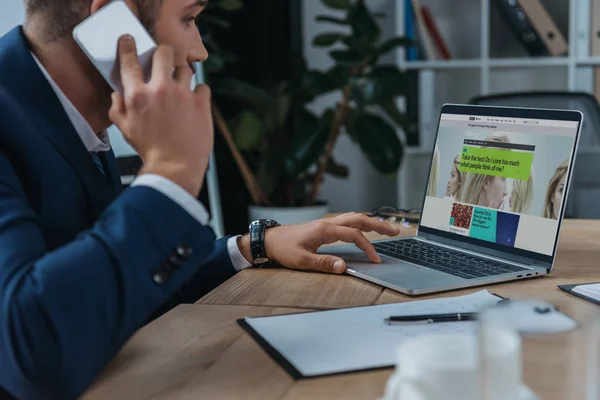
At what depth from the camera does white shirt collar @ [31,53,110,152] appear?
947 mm

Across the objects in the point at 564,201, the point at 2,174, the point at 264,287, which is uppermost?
the point at 2,174

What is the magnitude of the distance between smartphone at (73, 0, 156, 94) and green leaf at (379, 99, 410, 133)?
2339mm

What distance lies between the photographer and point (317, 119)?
3275mm

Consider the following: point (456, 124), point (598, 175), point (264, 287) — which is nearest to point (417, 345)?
point (264, 287)

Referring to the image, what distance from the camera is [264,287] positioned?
3.52 ft

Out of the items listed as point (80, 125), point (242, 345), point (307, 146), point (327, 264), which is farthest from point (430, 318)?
point (307, 146)

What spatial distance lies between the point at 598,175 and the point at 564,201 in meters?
1.26

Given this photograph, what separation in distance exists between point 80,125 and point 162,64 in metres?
0.20

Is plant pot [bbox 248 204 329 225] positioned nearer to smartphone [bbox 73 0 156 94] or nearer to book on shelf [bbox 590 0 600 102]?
book on shelf [bbox 590 0 600 102]

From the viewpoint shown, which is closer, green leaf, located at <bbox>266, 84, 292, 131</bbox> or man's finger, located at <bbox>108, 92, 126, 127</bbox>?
man's finger, located at <bbox>108, 92, 126, 127</bbox>

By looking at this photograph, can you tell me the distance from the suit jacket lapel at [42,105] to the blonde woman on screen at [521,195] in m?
0.64

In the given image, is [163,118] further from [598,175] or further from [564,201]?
[598,175]

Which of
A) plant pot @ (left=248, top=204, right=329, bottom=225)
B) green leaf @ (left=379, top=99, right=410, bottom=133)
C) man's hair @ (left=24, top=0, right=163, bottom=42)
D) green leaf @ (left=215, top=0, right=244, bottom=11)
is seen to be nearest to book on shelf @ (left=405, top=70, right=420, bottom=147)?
green leaf @ (left=379, top=99, right=410, bottom=133)

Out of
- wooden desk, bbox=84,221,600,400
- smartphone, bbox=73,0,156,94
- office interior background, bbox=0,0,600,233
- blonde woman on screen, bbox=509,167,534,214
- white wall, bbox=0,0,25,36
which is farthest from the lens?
office interior background, bbox=0,0,600,233
